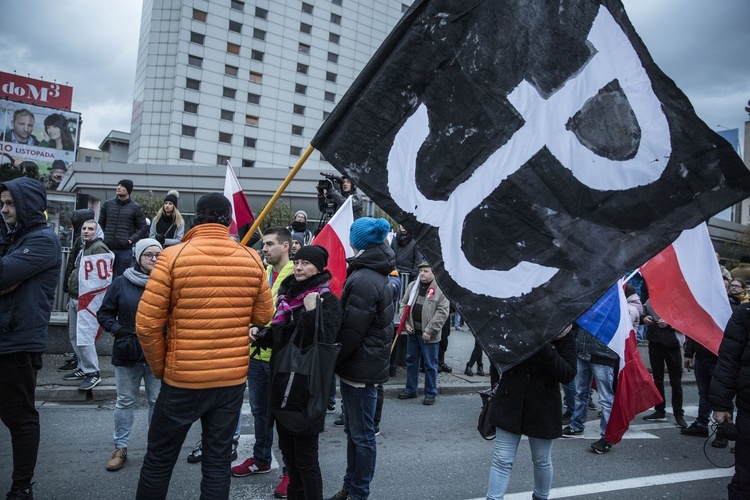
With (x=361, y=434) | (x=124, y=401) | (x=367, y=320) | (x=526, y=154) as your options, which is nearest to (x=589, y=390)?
(x=361, y=434)

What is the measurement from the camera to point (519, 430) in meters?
3.53

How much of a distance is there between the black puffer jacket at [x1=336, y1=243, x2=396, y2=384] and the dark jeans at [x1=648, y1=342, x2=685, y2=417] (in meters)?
4.97

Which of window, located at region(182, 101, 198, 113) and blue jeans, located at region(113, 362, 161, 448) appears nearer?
blue jeans, located at region(113, 362, 161, 448)

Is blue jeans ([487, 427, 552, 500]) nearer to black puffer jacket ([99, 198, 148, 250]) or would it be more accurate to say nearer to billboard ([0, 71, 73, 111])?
black puffer jacket ([99, 198, 148, 250])

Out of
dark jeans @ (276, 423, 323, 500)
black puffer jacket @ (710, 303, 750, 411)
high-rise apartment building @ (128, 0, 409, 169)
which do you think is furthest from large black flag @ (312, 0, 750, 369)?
high-rise apartment building @ (128, 0, 409, 169)

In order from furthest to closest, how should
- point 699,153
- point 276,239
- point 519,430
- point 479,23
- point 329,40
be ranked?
point 329,40 < point 276,239 < point 519,430 < point 479,23 < point 699,153

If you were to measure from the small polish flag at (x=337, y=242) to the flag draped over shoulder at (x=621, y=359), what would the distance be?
2598mm

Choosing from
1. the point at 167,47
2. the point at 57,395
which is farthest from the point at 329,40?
the point at 57,395

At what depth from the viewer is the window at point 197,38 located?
164 feet

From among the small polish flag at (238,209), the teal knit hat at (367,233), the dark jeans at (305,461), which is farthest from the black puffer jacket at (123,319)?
the teal knit hat at (367,233)

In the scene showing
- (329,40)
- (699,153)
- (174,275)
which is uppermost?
(329,40)

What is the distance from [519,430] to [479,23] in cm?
257

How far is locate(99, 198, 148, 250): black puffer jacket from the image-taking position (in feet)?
27.1

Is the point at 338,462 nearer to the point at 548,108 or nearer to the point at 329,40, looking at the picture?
the point at 548,108
